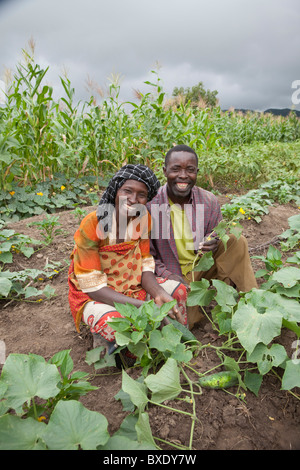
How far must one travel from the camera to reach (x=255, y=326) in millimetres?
1302

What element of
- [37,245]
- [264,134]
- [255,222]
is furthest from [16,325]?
[264,134]

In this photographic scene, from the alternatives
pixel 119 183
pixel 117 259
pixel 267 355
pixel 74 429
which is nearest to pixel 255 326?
pixel 267 355

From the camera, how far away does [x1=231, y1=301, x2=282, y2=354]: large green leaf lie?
1264 millimetres

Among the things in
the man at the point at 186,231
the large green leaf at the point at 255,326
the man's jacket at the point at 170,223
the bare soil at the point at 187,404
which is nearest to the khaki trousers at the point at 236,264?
the man at the point at 186,231

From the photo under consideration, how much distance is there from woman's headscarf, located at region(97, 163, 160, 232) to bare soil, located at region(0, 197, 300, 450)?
78 cm

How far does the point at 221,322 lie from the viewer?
61.6 inches

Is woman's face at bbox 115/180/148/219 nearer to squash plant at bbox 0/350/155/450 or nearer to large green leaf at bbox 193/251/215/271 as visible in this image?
large green leaf at bbox 193/251/215/271

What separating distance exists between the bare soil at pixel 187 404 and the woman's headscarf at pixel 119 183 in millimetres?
776

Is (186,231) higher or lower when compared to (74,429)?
higher

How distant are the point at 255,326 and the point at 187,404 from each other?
16.6 inches

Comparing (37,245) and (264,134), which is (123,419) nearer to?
(37,245)

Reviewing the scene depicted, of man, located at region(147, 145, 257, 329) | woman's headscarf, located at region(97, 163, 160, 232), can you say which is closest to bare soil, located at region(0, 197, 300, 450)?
man, located at region(147, 145, 257, 329)

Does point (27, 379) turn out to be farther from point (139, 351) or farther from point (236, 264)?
point (236, 264)

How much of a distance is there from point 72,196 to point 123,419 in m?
3.71
